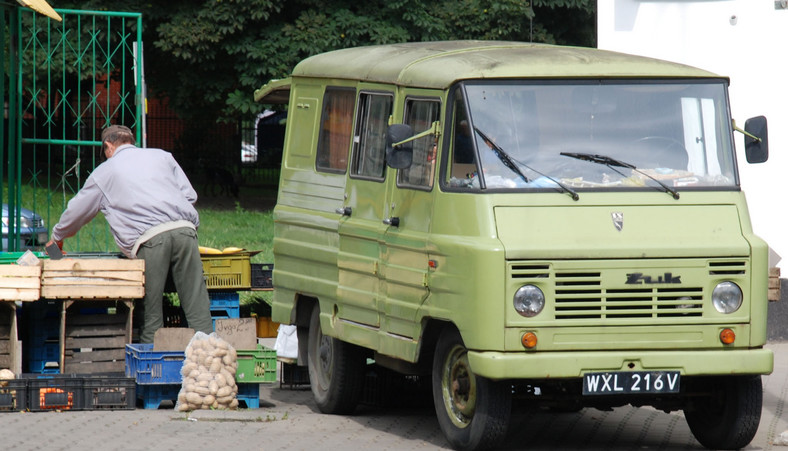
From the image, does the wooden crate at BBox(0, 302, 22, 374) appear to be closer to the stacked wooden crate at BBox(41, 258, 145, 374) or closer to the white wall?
the stacked wooden crate at BBox(41, 258, 145, 374)

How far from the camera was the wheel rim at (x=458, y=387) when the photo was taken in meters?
7.87

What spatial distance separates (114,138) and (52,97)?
66.5 ft

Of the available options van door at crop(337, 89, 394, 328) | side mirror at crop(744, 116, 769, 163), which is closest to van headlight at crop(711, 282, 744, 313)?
side mirror at crop(744, 116, 769, 163)

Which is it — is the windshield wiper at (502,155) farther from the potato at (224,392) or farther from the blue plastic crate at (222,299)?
the blue plastic crate at (222,299)

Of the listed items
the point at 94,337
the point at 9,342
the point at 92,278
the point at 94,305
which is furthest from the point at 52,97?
the point at 92,278

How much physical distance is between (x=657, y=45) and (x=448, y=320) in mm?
6433

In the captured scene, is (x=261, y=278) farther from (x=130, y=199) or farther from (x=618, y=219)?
(x=618, y=219)

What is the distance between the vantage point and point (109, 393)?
942 centimetres

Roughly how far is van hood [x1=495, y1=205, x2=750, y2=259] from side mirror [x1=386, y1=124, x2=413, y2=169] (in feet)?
2.62

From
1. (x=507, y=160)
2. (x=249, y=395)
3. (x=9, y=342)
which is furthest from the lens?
(x=9, y=342)

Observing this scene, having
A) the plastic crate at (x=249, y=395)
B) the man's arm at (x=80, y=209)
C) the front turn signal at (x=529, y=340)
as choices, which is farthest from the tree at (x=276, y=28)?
the front turn signal at (x=529, y=340)

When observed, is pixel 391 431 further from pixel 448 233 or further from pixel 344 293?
pixel 448 233

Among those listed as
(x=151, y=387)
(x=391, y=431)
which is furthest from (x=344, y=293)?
(x=151, y=387)

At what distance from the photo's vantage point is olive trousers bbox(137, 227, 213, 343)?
10.2 metres
